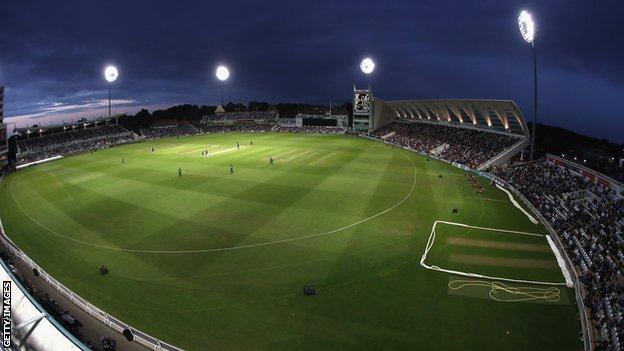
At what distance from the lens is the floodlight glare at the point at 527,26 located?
43469mm

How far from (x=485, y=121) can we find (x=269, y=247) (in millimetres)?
55230

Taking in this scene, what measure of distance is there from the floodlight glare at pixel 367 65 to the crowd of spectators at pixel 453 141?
15.3m

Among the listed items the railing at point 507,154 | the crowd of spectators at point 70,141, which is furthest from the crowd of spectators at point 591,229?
the crowd of spectators at point 70,141

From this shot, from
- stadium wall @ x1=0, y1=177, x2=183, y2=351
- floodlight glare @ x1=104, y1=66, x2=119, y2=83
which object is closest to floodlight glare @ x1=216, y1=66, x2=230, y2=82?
floodlight glare @ x1=104, y1=66, x2=119, y2=83

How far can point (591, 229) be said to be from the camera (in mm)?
25688

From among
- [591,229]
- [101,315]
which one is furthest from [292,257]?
[591,229]

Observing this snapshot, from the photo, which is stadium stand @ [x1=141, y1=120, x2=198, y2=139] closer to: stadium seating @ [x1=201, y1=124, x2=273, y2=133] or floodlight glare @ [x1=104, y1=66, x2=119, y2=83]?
stadium seating @ [x1=201, y1=124, x2=273, y2=133]

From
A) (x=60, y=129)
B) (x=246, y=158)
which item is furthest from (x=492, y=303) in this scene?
(x=60, y=129)

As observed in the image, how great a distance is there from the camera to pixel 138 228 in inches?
1203

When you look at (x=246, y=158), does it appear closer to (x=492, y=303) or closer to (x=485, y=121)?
(x=485, y=121)

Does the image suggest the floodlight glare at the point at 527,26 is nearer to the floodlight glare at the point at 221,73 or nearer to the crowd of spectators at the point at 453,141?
the crowd of spectators at the point at 453,141

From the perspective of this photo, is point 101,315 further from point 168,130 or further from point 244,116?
point 244,116

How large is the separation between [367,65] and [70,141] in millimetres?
70461

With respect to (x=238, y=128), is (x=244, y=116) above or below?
above
